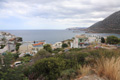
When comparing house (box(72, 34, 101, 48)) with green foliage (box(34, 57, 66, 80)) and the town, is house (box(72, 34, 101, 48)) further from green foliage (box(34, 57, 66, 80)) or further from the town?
green foliage (box(34, 57, 66, 80))

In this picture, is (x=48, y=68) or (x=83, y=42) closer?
(x=48, y=68)

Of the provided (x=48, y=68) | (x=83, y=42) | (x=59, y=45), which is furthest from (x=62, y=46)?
(x=48, y=68)

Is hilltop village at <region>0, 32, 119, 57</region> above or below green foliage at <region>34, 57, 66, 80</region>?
below

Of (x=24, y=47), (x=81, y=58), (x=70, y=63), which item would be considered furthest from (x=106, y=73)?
(x=24, y=47)

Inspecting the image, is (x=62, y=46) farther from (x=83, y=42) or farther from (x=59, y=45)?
(x=83, y=42)

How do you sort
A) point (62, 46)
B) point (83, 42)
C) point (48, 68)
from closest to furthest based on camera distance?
point (48, 68) → point (83, 42) → point (62, 46)

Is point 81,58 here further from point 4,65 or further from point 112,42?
point 112,42

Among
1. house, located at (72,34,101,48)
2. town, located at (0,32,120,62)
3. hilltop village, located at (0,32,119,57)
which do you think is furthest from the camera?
house, located at (72,34,101,48)

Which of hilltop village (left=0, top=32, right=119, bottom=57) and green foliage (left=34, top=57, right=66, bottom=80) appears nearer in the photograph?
green foliage (left=34, top=57, right=66, bottom=80)

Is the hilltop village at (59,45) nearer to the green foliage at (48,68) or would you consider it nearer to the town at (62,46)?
the town at (62,46)

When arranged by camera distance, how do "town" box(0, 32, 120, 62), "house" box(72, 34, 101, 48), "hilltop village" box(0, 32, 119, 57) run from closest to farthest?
"town" box(0, 32, 120, 62)
"hilltop village" box(0, 32, 119, 57)
"house" box(72, 34, 101, 48)

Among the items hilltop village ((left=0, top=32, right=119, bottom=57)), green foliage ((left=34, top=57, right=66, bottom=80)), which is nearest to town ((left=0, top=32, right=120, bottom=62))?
hilltop village ((left=0, top=32, right=119, bottom=57))

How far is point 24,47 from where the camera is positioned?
2508 centimetres

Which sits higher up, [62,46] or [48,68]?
[48,68]
